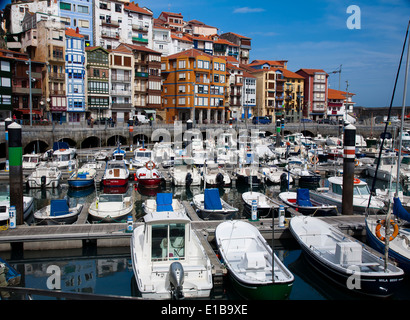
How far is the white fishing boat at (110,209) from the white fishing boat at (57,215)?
3.37 ft

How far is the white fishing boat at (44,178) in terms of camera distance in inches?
1291

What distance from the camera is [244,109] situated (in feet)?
302

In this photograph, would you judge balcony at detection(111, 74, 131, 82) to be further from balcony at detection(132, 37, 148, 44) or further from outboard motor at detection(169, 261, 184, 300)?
outboard motor at detection(169, 261, 184, 300)

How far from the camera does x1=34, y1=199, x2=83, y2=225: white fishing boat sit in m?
20.5

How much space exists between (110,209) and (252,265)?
10.7 metres

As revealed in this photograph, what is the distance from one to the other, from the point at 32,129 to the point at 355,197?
1525 inches

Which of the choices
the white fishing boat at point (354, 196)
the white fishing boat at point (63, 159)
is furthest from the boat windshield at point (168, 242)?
the white fishing boat at point (63, 159)

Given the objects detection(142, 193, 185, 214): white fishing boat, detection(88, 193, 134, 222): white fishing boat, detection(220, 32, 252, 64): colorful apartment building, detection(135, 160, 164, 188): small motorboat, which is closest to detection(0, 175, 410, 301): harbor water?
detection(142, 193, 185, 214): white fishing boat

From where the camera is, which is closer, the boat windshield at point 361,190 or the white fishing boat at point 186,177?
the boat windshield at point 361,190

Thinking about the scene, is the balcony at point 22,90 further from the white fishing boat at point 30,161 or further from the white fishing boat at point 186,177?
the white fishing boat at point 186,177

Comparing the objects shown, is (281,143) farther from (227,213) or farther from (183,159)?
(227,213)

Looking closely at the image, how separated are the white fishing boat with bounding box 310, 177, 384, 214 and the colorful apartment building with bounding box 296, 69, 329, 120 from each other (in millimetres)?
79267

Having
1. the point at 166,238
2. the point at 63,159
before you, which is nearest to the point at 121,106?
the point at 63,159
